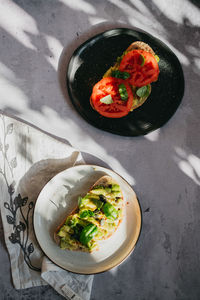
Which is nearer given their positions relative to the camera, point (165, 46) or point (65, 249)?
point (65, 249)

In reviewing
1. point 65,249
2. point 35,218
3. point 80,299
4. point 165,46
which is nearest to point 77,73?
point 165,46

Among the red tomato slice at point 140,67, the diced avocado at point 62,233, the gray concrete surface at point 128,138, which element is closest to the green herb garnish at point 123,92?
the red tomato slice at point 140,67

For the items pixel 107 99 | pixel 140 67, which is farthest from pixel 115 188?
pixel 140 67

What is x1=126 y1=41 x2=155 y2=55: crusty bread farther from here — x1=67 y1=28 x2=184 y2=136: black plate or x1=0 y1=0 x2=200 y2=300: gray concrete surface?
x1=0 y1=0 x2=200 y2=300: gray concrete surface

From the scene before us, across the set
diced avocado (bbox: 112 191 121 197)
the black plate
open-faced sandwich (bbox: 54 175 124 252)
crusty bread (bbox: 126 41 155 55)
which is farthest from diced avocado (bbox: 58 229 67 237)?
crusty bread (bbox: 126 41 155 55)

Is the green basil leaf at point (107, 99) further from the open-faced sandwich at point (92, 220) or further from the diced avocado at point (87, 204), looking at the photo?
the diced avocado at point (87, 204)

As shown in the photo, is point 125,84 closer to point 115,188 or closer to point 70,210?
point 115,188

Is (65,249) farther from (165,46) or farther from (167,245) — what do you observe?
(165,46)

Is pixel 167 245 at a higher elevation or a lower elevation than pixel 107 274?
higher
